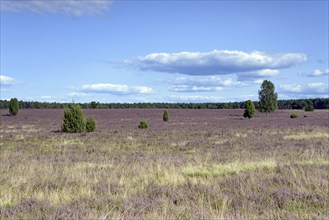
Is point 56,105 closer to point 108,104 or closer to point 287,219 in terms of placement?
point 108,104

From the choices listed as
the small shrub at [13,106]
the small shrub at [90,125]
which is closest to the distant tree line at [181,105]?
the small shrub at [13,106]

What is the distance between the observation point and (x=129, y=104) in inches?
6033

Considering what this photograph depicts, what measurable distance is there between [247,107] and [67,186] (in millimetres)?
54587

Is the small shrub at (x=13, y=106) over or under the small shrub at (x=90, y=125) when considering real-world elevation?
over

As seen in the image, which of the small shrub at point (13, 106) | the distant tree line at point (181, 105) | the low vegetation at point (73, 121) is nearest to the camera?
the low vegetation at point (73, 121)

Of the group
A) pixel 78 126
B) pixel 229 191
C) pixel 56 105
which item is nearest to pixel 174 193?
pixel 229 191

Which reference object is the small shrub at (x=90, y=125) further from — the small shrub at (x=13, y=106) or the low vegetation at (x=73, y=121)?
the small shrub at (x=13, y=106)

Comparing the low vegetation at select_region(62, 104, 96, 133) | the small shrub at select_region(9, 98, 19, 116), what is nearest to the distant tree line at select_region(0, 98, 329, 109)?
the small shrub at select_region(9, 98, 19, 116)

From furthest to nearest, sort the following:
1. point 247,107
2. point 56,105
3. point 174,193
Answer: point 56,105 < point 247,107 < point 174,193

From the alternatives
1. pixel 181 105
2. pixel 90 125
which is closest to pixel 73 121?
pixel 90 125

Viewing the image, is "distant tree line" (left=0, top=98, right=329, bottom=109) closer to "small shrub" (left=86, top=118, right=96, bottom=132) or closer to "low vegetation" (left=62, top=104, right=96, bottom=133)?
"small shrub" (left=86, top=118, right=96, bottom=132)

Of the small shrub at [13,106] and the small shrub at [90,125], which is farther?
the small shrub at [13,106]

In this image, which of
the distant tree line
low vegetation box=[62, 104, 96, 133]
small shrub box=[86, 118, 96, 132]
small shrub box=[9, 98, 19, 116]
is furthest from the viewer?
the distant tree line

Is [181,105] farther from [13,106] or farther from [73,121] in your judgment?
[73,121]
